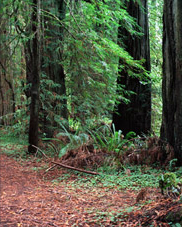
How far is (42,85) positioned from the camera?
791 cm

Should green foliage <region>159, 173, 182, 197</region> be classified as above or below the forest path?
above

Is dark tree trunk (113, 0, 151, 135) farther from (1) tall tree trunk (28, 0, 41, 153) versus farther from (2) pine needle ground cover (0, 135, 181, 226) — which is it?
(2) pine needle ground cover (0, 135, 181, 226)

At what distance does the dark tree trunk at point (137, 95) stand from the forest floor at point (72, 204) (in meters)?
3.58

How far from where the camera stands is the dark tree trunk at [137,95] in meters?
8.13

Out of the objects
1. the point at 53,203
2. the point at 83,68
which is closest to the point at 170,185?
the point at 53,203

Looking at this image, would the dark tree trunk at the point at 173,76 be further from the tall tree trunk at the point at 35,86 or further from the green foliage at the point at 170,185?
the tall tree trunk at the point at 35,86

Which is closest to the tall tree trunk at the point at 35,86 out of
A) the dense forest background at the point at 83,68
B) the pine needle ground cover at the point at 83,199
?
the dense forest background at the point at 83,68

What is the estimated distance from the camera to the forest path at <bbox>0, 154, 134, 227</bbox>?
2.93 m

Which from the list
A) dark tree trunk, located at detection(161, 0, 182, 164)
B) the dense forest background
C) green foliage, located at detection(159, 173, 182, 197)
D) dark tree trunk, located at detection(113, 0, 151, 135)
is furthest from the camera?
dark tree trunk, located at detection(113, 0, 151, 135)

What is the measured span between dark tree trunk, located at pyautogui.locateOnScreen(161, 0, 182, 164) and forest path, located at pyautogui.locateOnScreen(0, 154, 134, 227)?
1.61 meters

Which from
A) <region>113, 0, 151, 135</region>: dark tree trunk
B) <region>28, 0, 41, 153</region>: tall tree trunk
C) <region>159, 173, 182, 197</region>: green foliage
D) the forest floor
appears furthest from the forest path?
<region>113, 0, 151, 135</region>: dark tree trunk

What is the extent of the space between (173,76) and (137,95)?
11.2 ft

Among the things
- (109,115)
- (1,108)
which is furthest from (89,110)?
(1,108)

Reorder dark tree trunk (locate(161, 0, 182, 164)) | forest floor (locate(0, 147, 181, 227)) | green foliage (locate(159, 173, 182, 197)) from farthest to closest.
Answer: dark tree trunk (locate(161, 0, 182, 164))
green foliage (locate(159, 173, 182, 197))
forest floor (locate(0, 147, 181, 227))
